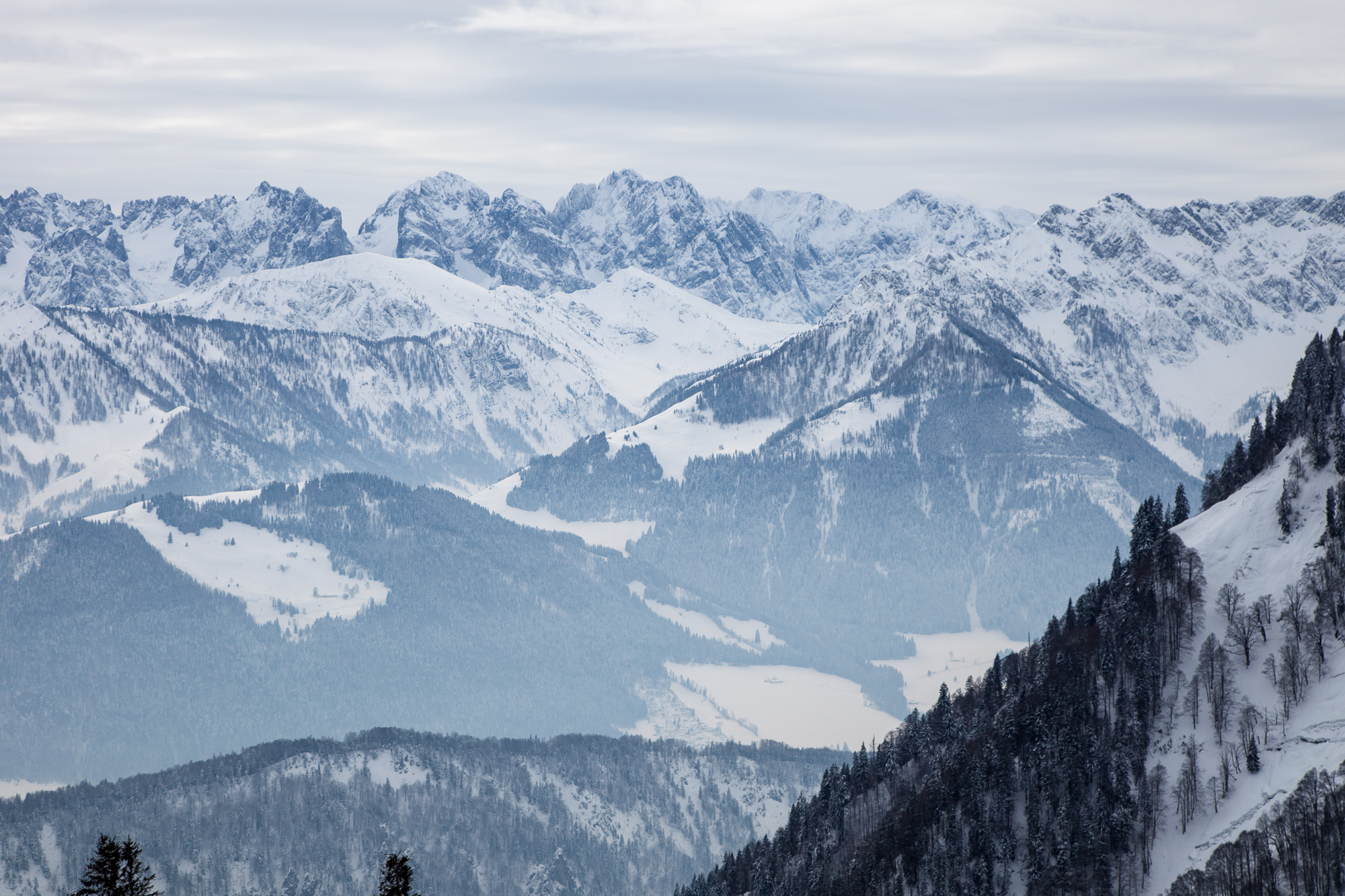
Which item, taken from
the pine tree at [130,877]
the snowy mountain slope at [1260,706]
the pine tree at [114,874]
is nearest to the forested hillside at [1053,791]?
the snowy mountain slope at [1260,706]

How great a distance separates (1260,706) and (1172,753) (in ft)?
36.8

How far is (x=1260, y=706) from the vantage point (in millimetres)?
173625

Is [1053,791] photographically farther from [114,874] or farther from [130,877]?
[114,874]

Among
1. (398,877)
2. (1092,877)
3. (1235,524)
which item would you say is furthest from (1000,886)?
(398,877)

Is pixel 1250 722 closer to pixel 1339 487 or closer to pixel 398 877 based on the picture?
pixel 1339 487

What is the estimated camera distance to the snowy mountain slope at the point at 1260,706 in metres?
161

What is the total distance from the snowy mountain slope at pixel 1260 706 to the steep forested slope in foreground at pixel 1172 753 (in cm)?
22

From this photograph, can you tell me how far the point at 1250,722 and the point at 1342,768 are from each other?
16335mm

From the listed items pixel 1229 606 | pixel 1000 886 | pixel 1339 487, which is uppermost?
pixel 1339 487

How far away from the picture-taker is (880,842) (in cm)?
18788

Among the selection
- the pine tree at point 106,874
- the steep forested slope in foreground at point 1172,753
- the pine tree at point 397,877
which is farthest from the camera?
the steep forested slope in foreground at point 1172,753

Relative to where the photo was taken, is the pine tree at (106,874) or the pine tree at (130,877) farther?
the pine tree at (130,877)

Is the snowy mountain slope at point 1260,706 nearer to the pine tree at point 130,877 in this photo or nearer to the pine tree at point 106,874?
the pine tree at point 130,877

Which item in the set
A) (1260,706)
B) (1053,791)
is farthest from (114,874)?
(1260,706)
